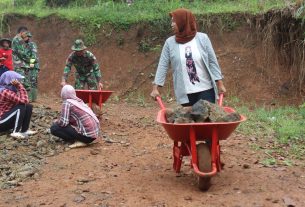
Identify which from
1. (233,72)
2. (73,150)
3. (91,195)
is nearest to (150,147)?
(73,150)

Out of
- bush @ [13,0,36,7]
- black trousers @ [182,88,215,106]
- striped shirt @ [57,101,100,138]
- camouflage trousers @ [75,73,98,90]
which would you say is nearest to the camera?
black trousers @ [182,88,215,106]

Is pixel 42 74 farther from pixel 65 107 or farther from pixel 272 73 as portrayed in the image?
pixel 65 107

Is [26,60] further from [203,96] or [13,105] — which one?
[203,96]

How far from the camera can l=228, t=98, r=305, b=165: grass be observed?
6699 mm

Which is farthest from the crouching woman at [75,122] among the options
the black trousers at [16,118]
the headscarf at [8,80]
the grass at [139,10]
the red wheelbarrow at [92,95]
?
the grass at [139,10]

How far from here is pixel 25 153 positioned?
285 inches

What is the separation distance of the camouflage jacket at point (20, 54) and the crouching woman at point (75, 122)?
4409mm

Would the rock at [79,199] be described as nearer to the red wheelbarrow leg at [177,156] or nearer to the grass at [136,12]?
the red wheelbarrow leg at [177,156]

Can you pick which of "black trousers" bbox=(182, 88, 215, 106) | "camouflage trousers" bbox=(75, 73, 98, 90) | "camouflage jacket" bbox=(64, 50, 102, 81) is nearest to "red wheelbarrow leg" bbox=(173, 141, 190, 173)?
"black trousers" bbox=(182, 88, 215, 106)

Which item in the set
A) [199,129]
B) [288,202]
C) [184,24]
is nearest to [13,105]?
[184,24]

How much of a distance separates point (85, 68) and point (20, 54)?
260cm

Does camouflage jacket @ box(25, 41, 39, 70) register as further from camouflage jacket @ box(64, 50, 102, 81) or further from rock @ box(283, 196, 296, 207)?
rock @ box(283, 196, 296, 207)

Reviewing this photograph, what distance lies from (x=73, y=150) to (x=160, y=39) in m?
7.93

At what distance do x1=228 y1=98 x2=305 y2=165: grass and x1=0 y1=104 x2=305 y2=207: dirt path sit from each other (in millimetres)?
259
